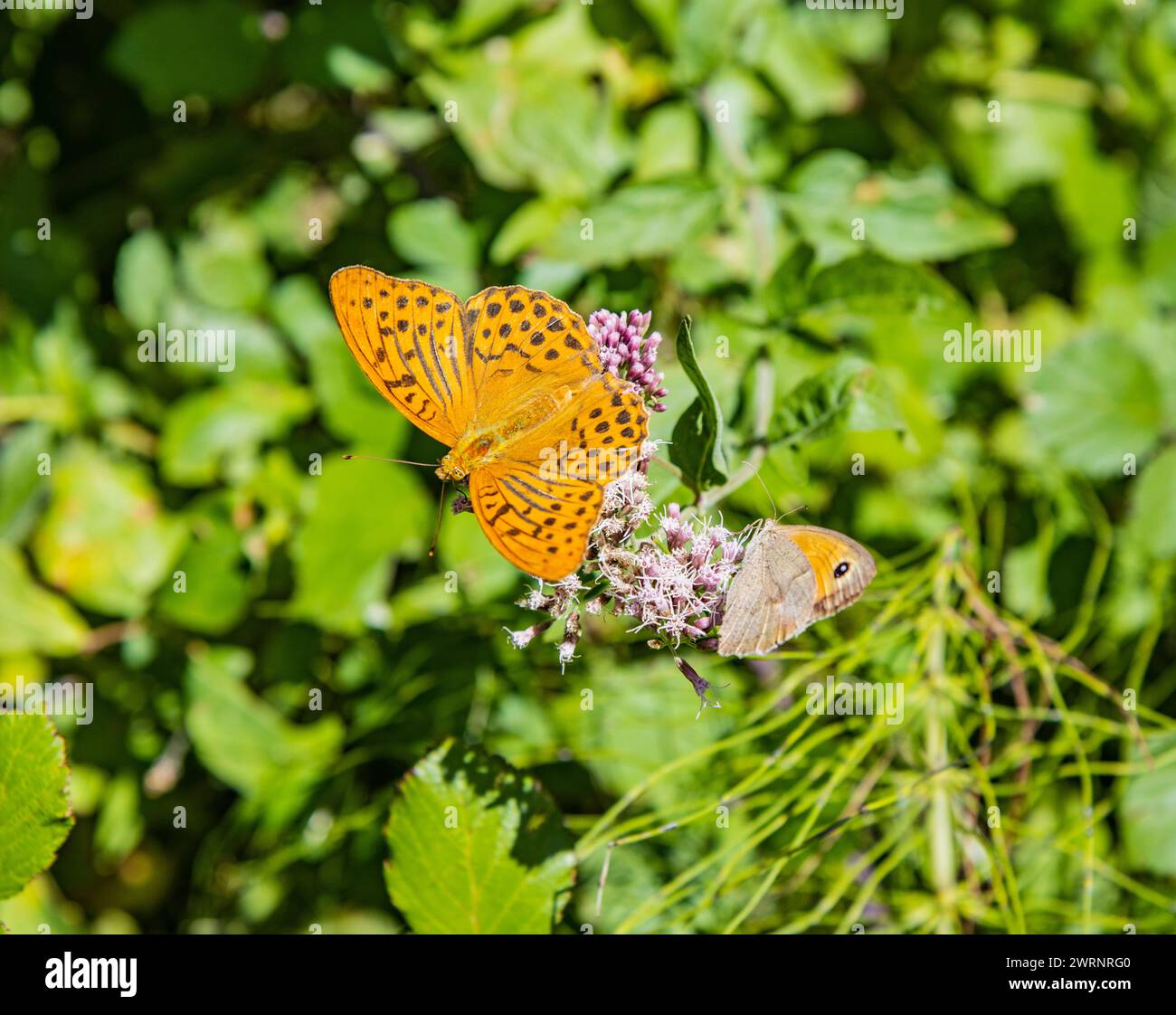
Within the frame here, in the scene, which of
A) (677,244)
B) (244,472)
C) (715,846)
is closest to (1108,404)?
(677,244)

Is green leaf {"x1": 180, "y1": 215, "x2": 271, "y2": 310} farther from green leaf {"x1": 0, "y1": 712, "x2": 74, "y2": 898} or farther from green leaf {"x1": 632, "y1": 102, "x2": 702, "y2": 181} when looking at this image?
green leaf {"x1": 0, "y1": 712, "x2": 74, "y2": 898}

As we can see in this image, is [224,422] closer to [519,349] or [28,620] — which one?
[28,620]

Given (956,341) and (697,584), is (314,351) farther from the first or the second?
(956,341)

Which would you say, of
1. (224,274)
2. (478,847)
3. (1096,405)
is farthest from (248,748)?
(1096,405)

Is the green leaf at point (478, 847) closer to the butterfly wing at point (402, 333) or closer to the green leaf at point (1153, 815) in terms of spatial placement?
the butterfly wing at point (402, 333)

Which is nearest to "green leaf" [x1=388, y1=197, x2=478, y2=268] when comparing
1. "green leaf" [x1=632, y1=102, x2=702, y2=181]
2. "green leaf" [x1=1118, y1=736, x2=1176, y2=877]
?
"green leaf" [x1=632, y1=102, x2=702, y2=181]

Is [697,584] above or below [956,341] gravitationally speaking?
below
